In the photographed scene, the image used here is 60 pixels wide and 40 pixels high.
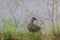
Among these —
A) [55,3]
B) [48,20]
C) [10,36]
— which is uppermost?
[55,3]

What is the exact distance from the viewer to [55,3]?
11.6 feet

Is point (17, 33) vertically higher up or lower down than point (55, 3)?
lower down

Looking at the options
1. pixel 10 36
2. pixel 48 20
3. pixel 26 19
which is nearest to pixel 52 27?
pixel 48 20

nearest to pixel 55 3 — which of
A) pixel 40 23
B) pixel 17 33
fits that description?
pixel 40 23

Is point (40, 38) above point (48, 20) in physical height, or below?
below

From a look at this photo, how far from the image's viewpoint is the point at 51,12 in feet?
11.6

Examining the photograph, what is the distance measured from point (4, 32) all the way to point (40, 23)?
1.69 ft

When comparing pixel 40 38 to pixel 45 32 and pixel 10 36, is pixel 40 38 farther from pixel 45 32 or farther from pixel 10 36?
pixel 10 36

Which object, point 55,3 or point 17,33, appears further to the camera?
point 17,33

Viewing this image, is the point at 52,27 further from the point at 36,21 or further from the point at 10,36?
the point at 10,36

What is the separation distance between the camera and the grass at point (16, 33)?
12.0 feet

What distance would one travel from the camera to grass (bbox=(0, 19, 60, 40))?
3.66 m

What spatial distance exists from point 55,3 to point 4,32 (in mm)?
827

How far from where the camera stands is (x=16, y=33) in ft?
12.4
